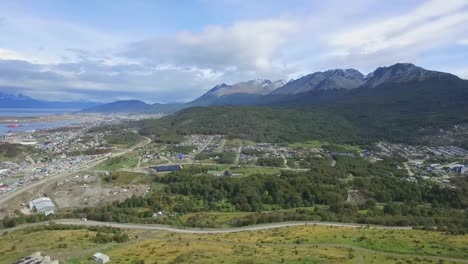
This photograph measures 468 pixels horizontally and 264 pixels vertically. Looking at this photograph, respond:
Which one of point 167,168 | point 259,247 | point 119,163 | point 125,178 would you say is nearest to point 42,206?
point 125,178

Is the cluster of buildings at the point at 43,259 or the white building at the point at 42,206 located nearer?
the cluster of buildings at the point at 43,259

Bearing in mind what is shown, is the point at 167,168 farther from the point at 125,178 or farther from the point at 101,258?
the point at 101,258

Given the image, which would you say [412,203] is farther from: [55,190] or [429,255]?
[55,190]

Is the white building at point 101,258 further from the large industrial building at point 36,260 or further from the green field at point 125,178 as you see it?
the green field at point 125,178

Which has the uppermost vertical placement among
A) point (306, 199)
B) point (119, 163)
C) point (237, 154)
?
point (237, 154)

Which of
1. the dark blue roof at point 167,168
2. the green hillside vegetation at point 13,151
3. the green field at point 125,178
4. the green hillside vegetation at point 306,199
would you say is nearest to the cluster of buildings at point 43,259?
the green hillside vegetation at point 306,199

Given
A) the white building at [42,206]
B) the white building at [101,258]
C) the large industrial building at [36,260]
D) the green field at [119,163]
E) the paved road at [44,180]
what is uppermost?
the large industrial building at [36,260]

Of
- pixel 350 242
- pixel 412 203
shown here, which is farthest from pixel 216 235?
pixel 412 203
